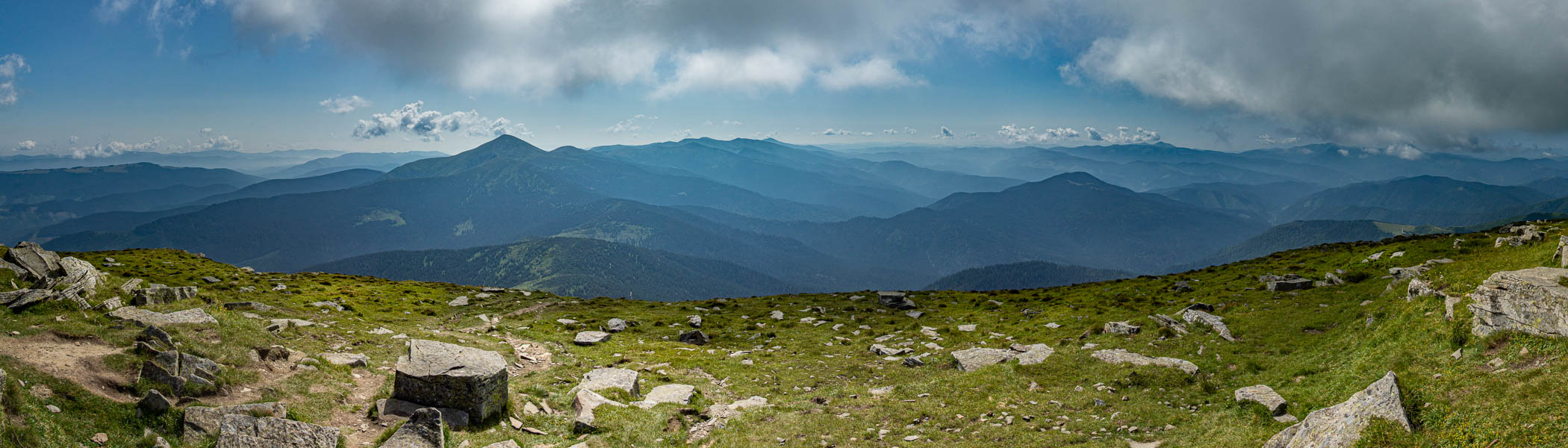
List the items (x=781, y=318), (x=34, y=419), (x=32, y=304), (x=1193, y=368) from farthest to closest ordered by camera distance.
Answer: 1. (x=781, y=318)
2. (x=1193, y=368)
3. (x=32, y=304)
4. (x=34, y=419)

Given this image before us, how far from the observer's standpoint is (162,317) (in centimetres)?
2355

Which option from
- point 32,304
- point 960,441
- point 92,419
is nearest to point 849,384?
point 960,441

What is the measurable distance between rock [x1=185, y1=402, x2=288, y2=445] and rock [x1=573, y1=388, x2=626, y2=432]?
8426 millimetres

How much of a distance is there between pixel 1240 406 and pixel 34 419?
3252cm

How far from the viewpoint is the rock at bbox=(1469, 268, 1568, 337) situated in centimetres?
1451

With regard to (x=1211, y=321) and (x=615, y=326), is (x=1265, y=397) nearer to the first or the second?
(x=1211, y=321)

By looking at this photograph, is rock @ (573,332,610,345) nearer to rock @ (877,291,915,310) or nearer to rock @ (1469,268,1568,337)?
rock @ (877,291,915,310)

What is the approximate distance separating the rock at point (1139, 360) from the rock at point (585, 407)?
73.1 feet

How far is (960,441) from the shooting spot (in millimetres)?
18703

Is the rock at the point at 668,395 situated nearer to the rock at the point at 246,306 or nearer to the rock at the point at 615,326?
the rock at the point at 615,326

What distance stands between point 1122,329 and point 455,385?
32956mm

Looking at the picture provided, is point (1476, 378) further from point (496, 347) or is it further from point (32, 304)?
point (32, 304)

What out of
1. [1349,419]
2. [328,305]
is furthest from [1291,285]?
[328,305]

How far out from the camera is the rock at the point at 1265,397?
17.1 meters
